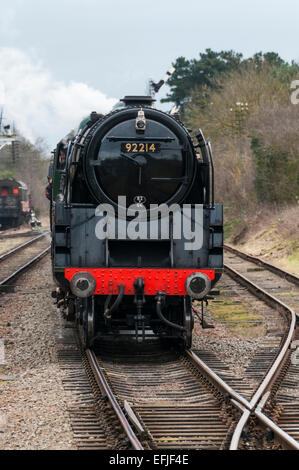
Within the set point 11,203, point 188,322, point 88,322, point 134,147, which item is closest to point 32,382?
point 88,322

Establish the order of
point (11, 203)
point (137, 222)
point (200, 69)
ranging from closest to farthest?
point (137, 222)
point (11, 203)
point (200, 69)

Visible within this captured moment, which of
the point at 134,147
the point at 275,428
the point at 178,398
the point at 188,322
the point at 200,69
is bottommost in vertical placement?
the point at 178,398

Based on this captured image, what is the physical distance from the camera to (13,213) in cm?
4050

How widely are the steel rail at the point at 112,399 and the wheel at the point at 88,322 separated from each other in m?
0.13

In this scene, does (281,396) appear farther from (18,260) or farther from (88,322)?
(18,260)

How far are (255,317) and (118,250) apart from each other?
11.6 feet

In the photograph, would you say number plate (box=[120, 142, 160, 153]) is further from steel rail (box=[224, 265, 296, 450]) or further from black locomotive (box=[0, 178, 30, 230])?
black locomotive (box=[0, 178, 30, 230])

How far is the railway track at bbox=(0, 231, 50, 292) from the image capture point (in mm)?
15892

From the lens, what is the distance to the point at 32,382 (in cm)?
702

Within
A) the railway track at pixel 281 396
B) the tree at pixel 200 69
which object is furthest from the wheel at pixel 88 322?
the tree at pixel 200 69

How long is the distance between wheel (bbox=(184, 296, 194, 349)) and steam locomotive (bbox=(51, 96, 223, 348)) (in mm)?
12

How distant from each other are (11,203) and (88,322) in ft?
108

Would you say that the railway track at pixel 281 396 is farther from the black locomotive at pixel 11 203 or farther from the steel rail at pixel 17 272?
the black locomotive at pixel 11 203

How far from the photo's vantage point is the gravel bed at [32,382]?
17.6 ft
